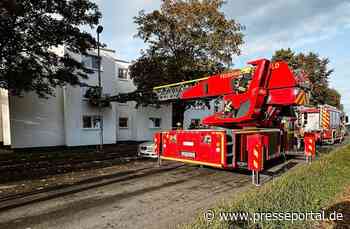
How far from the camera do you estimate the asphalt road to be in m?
4.33

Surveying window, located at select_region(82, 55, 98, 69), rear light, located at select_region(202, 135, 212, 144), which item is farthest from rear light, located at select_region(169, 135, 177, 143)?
window, located at select_region(82, 55, 98, 69)

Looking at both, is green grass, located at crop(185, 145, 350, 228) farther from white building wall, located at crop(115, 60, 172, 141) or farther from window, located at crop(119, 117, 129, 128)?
window, located at crop(119, 117, 129, 128)

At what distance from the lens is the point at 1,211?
5.01 m

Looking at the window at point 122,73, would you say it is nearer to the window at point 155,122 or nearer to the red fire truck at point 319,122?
the window at point 155,122

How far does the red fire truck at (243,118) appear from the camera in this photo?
702 cm

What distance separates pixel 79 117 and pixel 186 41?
9588mm

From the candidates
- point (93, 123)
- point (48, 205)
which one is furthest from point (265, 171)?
point (93, 123)

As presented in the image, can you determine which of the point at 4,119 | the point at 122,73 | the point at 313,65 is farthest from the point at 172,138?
the point at 313,65

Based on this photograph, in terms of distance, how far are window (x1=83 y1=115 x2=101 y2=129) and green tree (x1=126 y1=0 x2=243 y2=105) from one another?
159 inches

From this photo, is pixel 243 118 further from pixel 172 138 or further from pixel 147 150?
pixel 147 150

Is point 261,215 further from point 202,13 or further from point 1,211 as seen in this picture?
point 202,13

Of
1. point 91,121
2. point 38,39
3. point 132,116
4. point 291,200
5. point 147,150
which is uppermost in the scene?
point 38,39

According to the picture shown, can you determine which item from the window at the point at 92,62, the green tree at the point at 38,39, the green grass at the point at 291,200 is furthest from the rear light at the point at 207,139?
the window at the point at 92,62

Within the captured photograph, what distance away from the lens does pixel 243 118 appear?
755 cm
